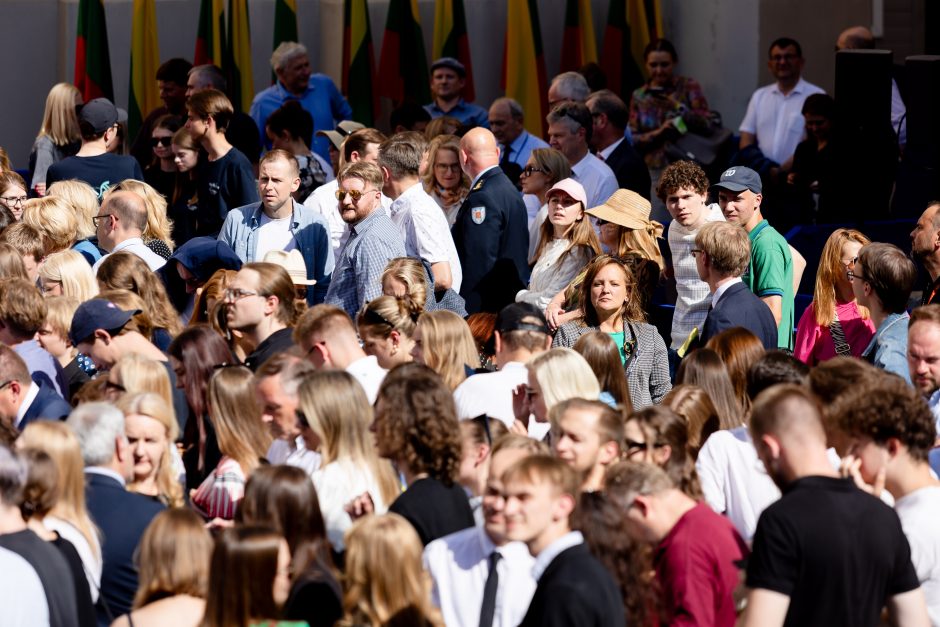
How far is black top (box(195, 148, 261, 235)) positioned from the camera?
9.34 m

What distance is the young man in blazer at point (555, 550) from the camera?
12.7 feet

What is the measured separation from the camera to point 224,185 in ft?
30.7

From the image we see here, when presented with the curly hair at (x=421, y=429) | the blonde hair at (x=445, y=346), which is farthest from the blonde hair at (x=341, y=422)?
the blonde hair at (x=445, y=346)

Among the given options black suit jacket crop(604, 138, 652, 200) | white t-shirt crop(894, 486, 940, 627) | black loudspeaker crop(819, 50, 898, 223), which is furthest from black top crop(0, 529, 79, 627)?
black loudspeaker crop(819, 50, 898, 223)

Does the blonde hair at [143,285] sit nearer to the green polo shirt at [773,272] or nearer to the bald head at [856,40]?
the green polo shirt at [773,272]

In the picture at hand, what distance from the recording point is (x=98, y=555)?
4.62m

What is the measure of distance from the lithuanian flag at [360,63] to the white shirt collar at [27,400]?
806 centimetres

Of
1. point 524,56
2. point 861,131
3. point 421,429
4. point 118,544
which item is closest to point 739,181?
point 861,131

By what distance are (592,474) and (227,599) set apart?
4.69ft

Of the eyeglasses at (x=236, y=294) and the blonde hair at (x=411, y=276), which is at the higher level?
the eyeglasses at (x=236, y=294)

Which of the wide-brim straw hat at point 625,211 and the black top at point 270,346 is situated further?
the wide-brim straw hat at point 625,211

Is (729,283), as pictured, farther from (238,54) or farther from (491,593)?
(238,54)

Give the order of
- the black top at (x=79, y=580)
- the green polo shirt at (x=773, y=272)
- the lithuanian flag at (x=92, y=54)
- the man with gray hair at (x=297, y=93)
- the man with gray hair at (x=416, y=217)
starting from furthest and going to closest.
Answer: the lithuanian flag at (x=92, y=54) < the man with gray hair at (x=297, y=93) < the man with gray hair at (x=416, y=217) < the green polo shirt at (x=773, y=272) < the black top at (x=79, y=580)

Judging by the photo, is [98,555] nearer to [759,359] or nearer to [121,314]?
[121,314]
